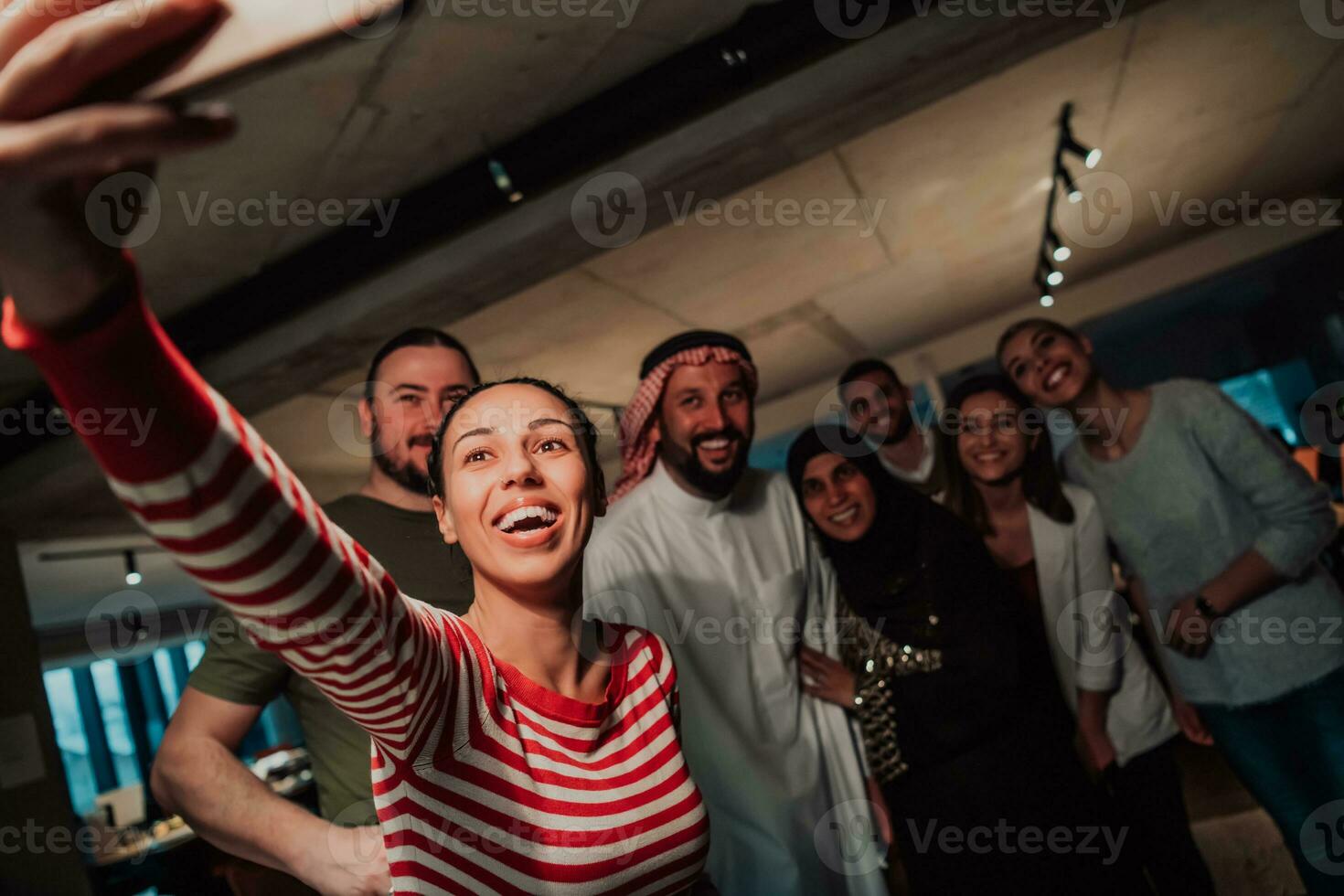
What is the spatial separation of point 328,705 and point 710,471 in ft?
3.59

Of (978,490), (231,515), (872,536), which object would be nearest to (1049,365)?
(978,490)

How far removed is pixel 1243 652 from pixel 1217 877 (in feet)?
2.72

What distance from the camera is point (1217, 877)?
7.73 feet

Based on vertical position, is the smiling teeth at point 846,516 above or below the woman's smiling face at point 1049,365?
below

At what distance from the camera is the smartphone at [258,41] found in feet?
1.50

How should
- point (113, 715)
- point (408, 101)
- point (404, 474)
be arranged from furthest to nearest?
point (113, 715) < point (408, 101) < point (404, 474)

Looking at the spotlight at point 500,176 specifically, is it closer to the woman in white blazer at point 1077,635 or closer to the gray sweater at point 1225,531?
the woman in white blazer at point 1077,635

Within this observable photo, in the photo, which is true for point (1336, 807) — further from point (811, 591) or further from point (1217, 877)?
point (811, 591)

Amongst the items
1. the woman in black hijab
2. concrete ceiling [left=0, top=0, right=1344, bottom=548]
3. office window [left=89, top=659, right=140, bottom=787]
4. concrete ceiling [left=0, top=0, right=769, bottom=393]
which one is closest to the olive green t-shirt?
the woman in black hijab

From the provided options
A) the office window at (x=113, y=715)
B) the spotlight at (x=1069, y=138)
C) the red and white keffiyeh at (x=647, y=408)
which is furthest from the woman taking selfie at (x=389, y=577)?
the office window at (x=113, y=715)

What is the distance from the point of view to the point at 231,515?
1.85ft

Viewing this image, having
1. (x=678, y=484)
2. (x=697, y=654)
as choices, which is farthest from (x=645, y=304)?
(x=697, y=654)

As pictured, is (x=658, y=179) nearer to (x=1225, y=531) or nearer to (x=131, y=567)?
(x=1225, y=531)

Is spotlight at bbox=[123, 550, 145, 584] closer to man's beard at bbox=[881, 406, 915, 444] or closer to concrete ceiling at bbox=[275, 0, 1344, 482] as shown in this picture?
concrete ceiling at bbox=[275, 0, 1344, 482]
